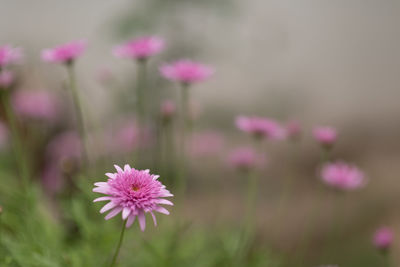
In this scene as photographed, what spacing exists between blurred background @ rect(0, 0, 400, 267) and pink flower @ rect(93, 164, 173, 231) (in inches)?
48.2

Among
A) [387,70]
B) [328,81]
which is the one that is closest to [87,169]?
[328,81]

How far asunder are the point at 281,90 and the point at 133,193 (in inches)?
75.5

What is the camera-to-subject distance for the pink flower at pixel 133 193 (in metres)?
0.53

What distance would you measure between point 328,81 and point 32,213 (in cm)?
184

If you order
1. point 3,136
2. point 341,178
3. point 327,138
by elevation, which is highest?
point 327,138

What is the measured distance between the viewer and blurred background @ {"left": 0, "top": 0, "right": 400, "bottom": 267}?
75.0 inches

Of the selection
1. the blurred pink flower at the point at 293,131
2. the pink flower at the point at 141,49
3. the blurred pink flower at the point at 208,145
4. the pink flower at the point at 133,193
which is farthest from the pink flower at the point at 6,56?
the blurred pink flower at the point at 208,145

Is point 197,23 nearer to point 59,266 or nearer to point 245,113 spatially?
point 245,113

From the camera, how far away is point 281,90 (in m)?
2.36

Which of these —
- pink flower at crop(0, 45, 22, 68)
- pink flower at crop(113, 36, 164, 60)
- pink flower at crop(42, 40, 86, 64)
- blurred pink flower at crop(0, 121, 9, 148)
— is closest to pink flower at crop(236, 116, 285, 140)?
pink flower at crop(113, 36, 164, 60)

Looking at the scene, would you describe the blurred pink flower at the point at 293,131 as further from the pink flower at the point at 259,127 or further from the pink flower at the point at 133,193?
the pink flower at the point at 133,193

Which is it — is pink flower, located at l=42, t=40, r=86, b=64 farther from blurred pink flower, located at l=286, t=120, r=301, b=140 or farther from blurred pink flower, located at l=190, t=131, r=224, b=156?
blurred pink flower, located at l=190, t=131, r=224, b=156

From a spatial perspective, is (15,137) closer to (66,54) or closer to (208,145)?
(66,54)

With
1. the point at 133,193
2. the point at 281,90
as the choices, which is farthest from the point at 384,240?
the point at 281,90
